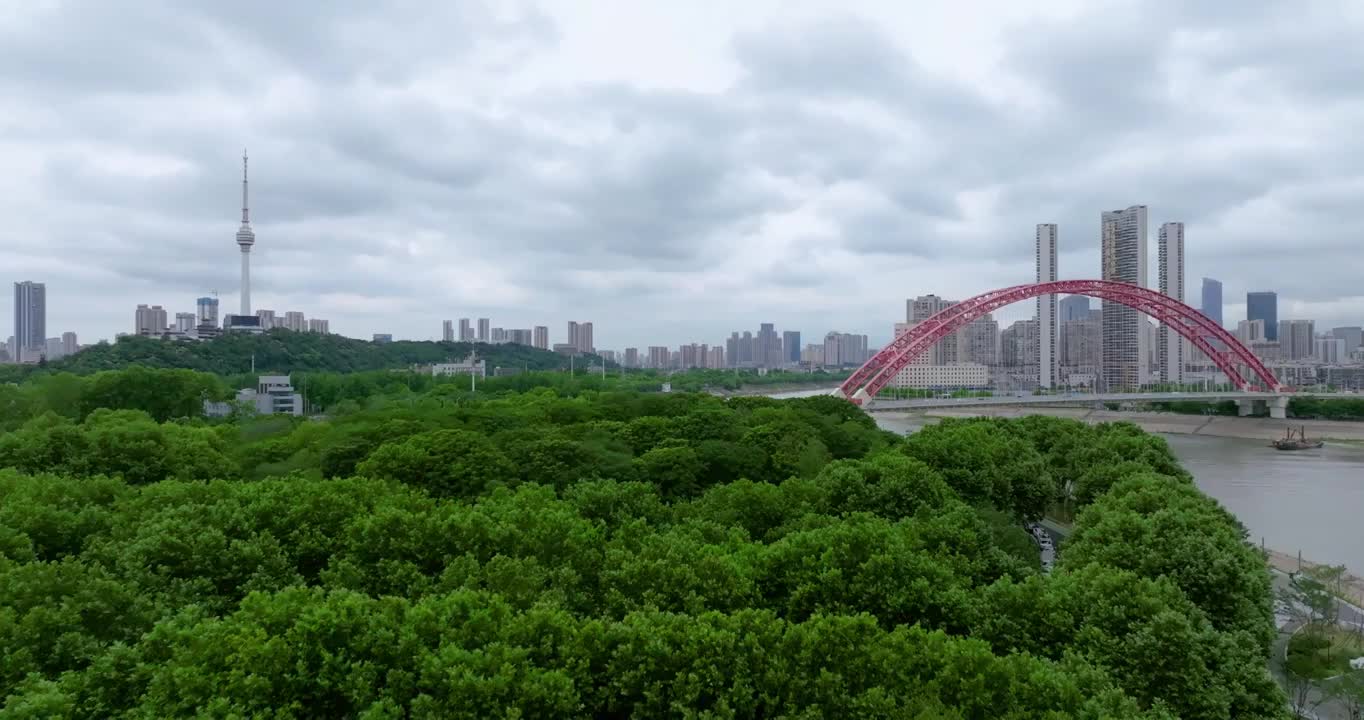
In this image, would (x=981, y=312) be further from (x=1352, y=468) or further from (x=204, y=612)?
(x=204, y=612)

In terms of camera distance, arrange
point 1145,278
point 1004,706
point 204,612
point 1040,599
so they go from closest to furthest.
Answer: point 1004,706 < point 204,612 < point 1040,599 < point 1145,278

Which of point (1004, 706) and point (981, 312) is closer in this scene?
point (1004, 706)

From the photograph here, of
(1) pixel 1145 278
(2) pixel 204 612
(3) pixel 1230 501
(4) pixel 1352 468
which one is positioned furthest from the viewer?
(1) pixel 1145 278

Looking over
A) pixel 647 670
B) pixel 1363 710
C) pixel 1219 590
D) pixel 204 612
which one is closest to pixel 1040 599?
pixel 1219 590

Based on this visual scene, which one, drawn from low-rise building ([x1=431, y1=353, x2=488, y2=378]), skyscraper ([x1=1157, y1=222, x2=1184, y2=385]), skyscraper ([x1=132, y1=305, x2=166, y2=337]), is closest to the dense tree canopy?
low-rise building ([x1=431, y1=353, x2=488, y2=378])

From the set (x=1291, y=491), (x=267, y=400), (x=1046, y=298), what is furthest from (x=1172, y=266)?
(x=267, y=400)

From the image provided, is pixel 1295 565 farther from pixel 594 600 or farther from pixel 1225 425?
pixel 1225 425
